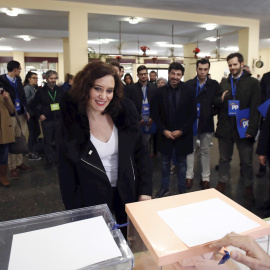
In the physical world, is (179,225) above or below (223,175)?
above

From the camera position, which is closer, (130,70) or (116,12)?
(116,12)

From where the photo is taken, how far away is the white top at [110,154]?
1.40 m

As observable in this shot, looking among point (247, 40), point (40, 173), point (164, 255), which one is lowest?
point (40, 173)

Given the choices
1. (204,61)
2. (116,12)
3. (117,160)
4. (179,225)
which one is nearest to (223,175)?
(204,61)

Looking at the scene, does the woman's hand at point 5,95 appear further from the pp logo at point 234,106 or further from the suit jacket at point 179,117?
the pp logo at point 234,106

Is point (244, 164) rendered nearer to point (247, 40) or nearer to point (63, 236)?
point (63, 236)

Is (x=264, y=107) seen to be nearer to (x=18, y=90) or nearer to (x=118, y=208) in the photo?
(x=118, y=208)

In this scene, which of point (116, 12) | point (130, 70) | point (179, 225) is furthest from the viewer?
point (130, 70)

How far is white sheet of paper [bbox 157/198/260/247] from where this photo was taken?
666 mm

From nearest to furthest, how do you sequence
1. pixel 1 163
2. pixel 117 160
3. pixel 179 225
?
pixel 179 225 → pixel 117 160 → pixel 1 163

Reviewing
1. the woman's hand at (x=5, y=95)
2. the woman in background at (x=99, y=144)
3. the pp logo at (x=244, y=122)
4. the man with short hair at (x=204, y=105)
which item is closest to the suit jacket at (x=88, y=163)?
the woman in background at (x=99, y=144)

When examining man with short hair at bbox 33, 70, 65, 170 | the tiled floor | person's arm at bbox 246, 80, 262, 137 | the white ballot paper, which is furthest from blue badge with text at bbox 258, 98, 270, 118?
man with short hair at bbox 33, 70, 65, 170

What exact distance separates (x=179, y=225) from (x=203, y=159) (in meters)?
2.75

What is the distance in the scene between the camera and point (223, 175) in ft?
10.5
